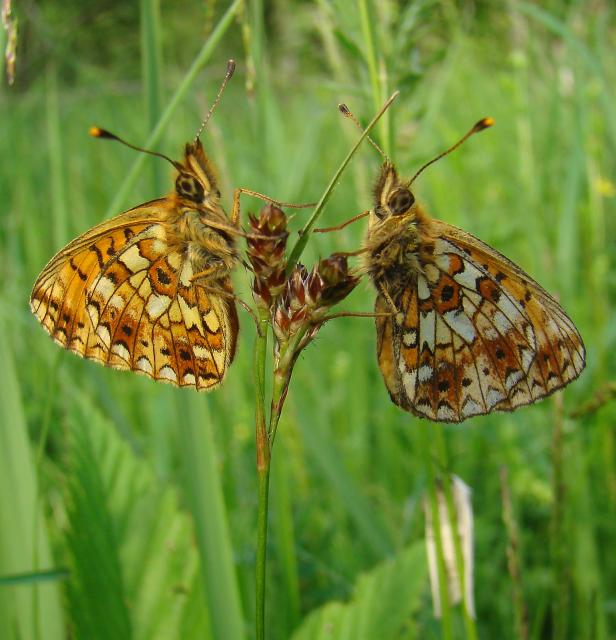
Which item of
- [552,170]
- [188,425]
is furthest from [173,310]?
[552,170]

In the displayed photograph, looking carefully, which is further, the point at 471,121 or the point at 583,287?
the point at 471,121

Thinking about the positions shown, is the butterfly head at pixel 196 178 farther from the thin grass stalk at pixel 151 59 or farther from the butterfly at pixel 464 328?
the butterfly at pixel 464 328

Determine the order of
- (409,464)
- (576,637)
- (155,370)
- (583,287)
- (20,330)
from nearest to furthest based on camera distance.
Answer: (155,370), (576,637), (409,464), (20,330), (583,287)

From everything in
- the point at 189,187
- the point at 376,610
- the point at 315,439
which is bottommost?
the point at 376,610

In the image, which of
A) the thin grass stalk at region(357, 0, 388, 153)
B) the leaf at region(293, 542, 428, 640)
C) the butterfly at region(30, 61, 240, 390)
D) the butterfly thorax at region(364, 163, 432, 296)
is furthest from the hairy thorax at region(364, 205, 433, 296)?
the leaf at region(293, 542, 428, 640)

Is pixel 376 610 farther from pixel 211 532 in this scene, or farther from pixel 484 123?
pixel 484 123

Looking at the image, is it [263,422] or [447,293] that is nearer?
[263,422]

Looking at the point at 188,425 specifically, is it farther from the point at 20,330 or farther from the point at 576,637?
the point at 20,330

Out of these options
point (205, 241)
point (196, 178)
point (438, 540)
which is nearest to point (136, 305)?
point (205, 241)
